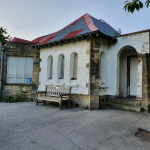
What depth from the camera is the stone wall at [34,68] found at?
30.5 feet

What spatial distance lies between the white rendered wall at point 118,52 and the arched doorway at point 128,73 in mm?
1167

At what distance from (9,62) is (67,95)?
5424 mm

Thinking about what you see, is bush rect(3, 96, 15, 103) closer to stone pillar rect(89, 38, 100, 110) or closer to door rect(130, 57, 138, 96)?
stone pillar rect(89, 38, 100, 110)

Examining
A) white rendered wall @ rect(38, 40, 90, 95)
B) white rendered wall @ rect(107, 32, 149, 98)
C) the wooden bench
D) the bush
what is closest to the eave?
white rendered wall @ rect(38, 40, 90, 95)

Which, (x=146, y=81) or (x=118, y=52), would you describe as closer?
(x=146, y=81)

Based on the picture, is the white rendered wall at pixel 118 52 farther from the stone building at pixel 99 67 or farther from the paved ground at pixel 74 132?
the paved ground at pixel 74 132

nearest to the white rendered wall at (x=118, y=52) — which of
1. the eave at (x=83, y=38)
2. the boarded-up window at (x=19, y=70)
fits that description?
the eave at (x=83, y=38)

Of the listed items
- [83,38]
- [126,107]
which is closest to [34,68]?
[83,38]

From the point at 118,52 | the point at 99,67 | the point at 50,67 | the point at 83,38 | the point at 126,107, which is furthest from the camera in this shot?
the point at 50,67

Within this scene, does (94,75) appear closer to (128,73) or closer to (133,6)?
(128,73)

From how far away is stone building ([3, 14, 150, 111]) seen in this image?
6.45 m

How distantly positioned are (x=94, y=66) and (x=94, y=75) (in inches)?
18.0

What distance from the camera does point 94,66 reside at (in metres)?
6.75

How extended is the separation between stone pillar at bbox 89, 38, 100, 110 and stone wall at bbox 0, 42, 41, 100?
14.0ft
